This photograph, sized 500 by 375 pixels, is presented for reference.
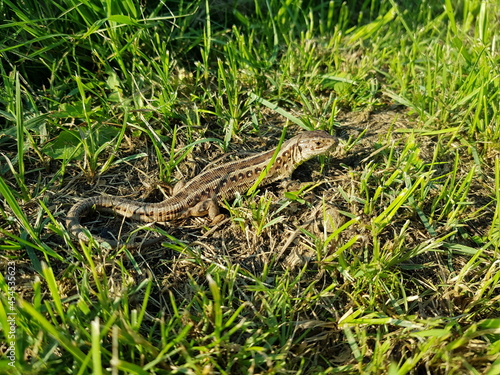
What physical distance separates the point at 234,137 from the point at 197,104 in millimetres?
624

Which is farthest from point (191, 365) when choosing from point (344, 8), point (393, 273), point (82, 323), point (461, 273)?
point (344, 8)

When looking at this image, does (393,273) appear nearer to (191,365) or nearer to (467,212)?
(467,212)

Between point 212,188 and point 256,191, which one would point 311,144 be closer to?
point 256,191

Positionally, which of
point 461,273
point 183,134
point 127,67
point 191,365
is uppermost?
point 127,67

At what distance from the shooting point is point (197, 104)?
466cm

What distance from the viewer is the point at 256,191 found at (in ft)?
13.5

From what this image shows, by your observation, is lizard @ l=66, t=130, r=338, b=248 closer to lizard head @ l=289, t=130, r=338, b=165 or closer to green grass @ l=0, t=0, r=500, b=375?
lizard head @ l=289, t=130, r=338, b=165

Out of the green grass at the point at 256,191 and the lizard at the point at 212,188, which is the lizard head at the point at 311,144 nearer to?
the lizard at the point at 212,188

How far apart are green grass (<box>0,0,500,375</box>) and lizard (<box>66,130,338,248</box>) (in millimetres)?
174

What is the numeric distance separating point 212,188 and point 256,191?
0.47 metres

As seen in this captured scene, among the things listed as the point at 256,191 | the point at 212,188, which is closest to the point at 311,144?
the point at 256,191

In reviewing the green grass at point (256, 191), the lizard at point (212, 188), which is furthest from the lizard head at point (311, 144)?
the green grass at point (256, 191)

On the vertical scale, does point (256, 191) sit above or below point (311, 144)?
below

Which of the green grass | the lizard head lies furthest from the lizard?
the green grass
